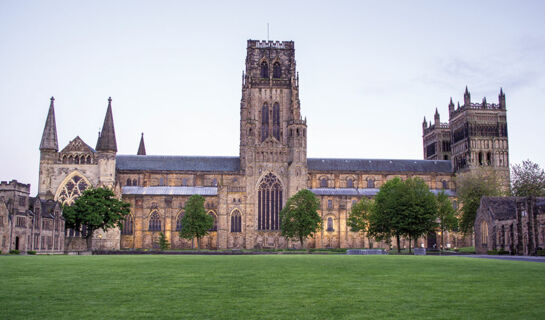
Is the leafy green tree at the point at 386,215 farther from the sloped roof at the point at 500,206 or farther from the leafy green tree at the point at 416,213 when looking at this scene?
the sloped roof at the point at 500,206

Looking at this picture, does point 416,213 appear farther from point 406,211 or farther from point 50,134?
point 50,134

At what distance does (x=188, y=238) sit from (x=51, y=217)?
2201 centimetres

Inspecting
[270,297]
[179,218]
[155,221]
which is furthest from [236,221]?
[270,297]

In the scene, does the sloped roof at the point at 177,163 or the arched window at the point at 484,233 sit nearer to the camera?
the arched window at the point at 484,233

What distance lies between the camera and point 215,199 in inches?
4085

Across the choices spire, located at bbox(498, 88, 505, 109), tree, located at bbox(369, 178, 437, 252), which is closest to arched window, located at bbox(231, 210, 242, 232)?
tree, located at bbox(369, 178, 437, 252)

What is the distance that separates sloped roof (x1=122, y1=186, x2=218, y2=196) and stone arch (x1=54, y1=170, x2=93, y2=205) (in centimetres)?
779

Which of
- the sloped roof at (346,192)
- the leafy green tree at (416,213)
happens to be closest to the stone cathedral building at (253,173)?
the sloped roof at (346,192)

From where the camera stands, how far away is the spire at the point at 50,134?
98375mm

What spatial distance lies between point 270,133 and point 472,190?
4047 cm

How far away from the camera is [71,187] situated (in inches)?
3871

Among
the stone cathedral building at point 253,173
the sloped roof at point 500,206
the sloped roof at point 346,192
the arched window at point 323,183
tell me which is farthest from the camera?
the arched window at point 323,183

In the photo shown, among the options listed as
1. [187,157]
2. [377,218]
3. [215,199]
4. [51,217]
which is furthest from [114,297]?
[187,157]

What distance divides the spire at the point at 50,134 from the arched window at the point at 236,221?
1320 inches
